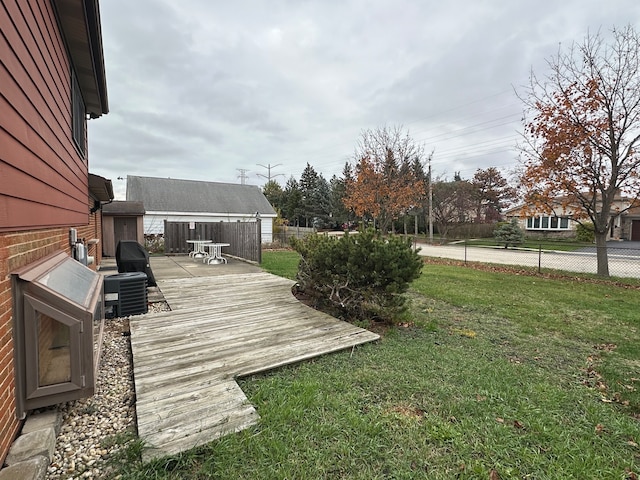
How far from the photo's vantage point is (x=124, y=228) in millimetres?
13516

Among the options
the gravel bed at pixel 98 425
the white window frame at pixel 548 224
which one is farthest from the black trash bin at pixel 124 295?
the white window frame at pixel 548 224

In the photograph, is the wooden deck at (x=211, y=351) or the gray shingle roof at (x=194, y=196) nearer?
the wooden deck at (x=211, y=351)

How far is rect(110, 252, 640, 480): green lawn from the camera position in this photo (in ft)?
5.86

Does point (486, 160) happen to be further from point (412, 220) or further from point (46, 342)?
point (46, 342)

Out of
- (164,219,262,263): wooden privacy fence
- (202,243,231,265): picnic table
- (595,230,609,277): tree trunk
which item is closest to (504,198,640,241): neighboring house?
(595,230,609,277): tree trunk

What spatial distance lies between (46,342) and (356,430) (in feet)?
7.15

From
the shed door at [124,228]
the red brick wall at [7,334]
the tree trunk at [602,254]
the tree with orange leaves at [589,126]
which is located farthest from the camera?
the shed door at [124,228]

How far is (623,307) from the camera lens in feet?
18.9

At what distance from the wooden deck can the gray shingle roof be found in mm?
15764

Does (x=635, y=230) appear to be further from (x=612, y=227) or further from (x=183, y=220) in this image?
(x=183, y=220)

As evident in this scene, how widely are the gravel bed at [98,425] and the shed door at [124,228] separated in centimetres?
1230

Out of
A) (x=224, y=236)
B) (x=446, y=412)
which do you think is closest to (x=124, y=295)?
(x=446, y=412)

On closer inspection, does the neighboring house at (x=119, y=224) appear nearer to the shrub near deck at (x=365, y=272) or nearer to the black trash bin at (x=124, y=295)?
the black trash bin at (x=124, y=295)

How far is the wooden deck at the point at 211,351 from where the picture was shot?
2.11m
